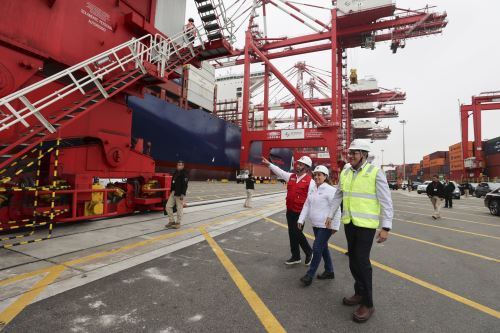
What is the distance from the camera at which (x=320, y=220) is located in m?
3.83

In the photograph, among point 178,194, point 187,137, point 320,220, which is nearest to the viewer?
point 320,220

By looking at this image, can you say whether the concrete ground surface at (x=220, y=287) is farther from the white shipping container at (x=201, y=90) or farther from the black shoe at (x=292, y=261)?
the white shipping container at (x=201, y=90)

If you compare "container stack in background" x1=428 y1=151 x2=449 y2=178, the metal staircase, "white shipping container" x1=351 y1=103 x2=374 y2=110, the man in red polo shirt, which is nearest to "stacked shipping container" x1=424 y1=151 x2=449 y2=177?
"container stack in background" x1=428 y1=151 x2=449 y2=178

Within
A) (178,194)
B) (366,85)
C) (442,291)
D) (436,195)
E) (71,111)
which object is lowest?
(442,291)

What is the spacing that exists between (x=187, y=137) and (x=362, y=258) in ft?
84.1

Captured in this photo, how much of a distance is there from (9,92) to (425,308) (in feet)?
23.7

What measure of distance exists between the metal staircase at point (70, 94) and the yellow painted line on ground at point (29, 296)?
6.07 ft

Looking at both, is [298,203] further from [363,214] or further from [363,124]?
[363,124]

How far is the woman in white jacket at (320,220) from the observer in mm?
3625

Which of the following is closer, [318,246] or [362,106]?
[318,246]

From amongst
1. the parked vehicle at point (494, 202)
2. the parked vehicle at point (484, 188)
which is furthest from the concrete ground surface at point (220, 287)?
the parked vehicle at point (484, 188)

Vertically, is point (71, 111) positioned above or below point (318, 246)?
above

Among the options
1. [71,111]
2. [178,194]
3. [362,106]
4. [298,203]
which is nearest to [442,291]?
[298,203]

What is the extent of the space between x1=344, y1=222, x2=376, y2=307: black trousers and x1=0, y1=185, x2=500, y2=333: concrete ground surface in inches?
10.1
